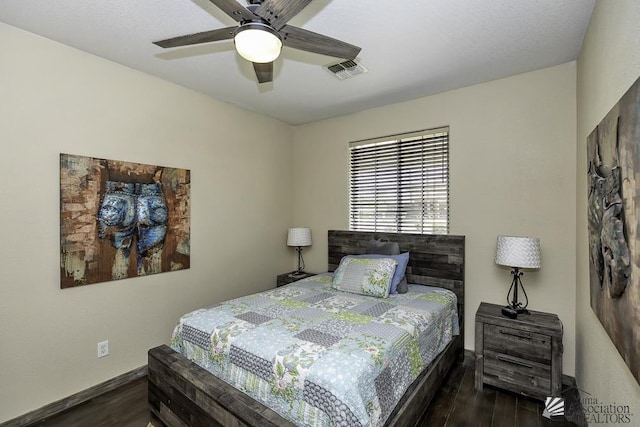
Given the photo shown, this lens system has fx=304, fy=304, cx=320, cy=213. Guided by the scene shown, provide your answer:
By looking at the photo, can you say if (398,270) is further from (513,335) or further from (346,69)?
(346,69)

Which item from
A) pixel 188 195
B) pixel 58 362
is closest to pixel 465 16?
pixel 188 195

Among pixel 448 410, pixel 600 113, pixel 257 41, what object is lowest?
pixel 448 410

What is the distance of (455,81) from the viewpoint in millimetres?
2908

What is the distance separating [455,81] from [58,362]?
4.09m

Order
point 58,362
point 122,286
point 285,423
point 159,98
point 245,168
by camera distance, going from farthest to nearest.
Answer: point 245,168, point 159,98, point 122,286, point 58,362, point 285,423

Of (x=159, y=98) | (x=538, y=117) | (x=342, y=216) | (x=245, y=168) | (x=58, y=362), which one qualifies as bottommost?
(x=58, y=362)

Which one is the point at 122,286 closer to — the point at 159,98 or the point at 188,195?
the point at 188,195

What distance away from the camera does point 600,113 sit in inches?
65.3

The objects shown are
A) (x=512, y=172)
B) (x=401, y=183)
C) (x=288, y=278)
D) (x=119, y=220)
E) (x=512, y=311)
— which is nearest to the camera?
(x=512, y=311)

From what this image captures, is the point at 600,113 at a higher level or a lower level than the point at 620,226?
higher

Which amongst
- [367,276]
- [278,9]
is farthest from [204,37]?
[367,276]

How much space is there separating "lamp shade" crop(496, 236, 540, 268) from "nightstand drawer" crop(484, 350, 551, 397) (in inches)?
28.8

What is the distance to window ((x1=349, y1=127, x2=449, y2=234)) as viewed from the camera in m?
3.24

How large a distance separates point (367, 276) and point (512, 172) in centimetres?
164
